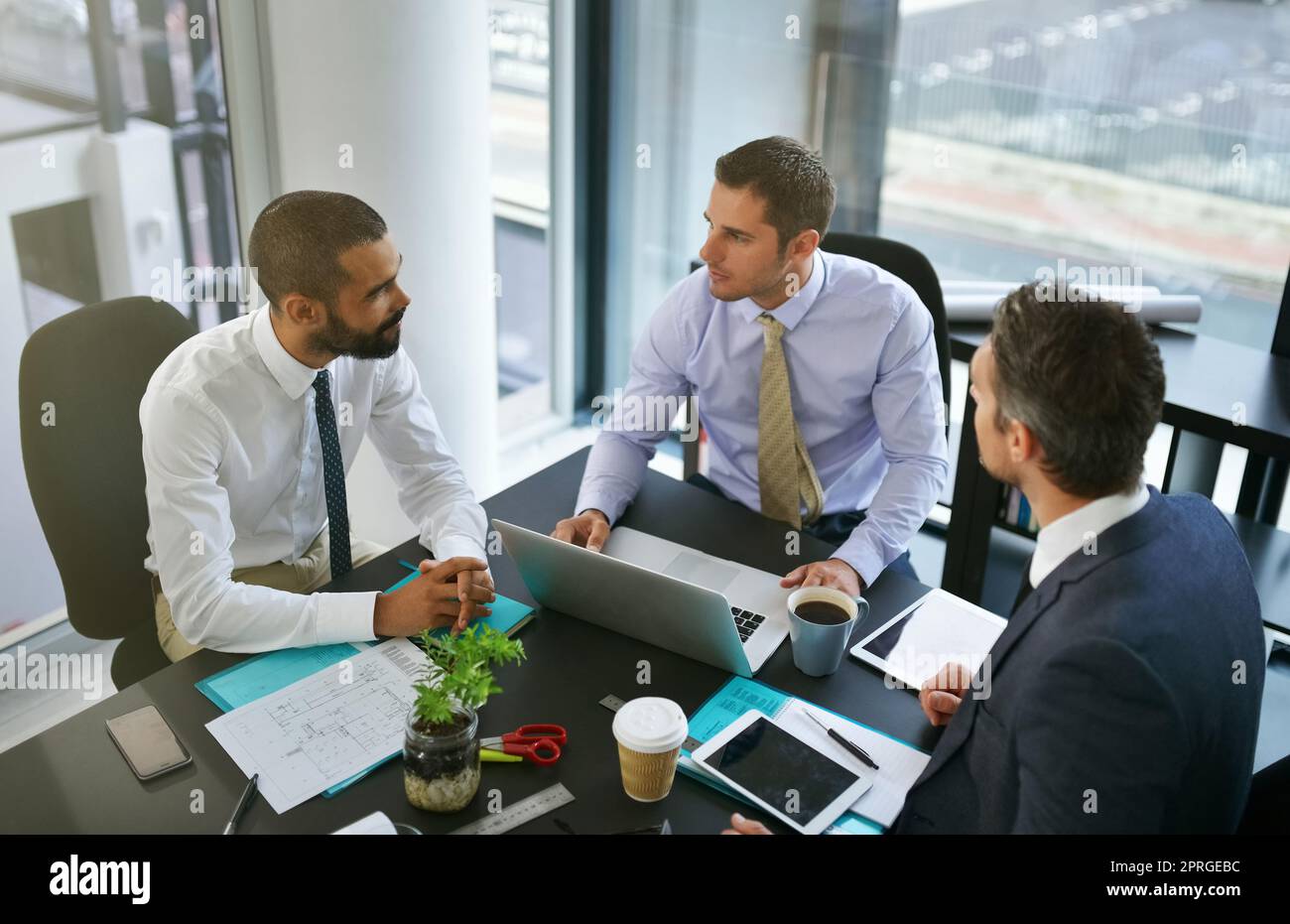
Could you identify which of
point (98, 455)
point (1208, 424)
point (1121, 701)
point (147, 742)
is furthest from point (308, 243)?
point (1208, 424)

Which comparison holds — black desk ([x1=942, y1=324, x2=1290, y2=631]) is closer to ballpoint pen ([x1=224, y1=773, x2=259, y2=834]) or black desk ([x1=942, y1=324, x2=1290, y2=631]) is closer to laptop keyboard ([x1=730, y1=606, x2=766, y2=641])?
laptop keyboard ([x1=730, y1=606, x2=766, y2=641])

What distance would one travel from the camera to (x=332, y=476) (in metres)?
2.08

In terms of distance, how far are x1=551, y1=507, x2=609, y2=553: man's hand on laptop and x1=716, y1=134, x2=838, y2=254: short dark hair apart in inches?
25.2

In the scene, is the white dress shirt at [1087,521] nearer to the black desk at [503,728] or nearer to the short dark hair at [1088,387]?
the short dark hair at [1088,387]

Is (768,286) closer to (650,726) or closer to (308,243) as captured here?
(308,243)

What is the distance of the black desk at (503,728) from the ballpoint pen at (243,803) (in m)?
0.01

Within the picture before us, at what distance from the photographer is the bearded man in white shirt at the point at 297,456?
1728 millimetres

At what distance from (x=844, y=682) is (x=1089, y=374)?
0.59 metres

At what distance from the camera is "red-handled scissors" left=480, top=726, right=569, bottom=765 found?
149cm

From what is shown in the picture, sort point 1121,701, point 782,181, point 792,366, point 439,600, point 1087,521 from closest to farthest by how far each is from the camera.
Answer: point 1121,701 → point 1087,521 → point 439,600 → point 782,181 → point 792,366

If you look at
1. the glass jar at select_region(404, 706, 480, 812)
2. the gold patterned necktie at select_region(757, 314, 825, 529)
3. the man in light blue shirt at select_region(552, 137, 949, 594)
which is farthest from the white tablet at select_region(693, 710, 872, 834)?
the gold patterned necktie at select_region(757, 314, 825, 529)

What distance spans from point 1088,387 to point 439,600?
3.18 ft

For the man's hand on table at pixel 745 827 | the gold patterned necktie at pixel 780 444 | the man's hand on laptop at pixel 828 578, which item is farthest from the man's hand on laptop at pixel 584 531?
the man's hand on table at pixel 745 827

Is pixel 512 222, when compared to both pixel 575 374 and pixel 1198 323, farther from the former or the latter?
pixel 1198 323
